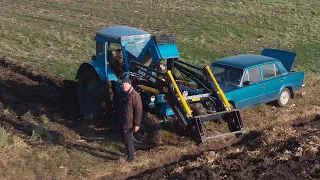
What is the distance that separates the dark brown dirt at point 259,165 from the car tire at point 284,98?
11.0 feet

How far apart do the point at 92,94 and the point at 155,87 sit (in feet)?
7.36

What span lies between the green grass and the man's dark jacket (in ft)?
21.1

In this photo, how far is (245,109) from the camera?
12539mm

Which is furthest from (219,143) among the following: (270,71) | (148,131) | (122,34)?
(270,71)

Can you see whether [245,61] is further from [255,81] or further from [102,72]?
[102,72]

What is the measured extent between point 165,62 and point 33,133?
11.0ft

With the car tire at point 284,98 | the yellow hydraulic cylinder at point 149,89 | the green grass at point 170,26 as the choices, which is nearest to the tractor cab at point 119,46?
the yellow hydraulic cylinder at point 149,89

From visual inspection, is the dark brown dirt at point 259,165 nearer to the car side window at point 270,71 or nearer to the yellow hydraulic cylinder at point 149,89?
the yellow hydraulic cylinder at point 149,89

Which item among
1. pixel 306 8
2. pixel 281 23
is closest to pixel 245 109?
pixel 281 23

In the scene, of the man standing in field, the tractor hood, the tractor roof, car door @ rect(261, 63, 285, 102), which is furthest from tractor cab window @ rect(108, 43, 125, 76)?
the tractor hood

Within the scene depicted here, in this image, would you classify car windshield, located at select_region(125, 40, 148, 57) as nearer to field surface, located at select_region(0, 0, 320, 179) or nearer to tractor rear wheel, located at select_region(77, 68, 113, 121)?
tractor rear wheel, located at select_region(77, 68, 113, 121)

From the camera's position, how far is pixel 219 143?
9984 millimetres

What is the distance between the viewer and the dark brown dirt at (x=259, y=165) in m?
7.79

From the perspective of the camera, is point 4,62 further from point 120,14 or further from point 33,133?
point 120,14
